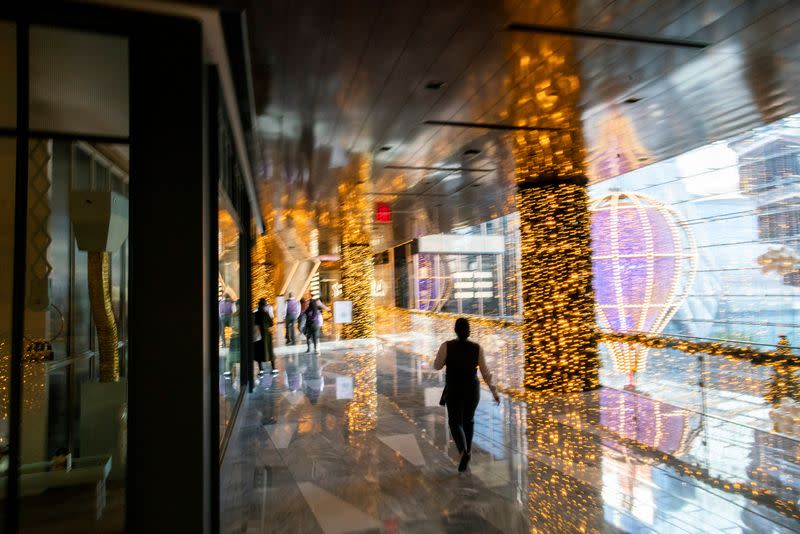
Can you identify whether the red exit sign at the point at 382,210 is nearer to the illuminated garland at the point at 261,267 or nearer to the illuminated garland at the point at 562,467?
the illuminated garland at the point at 261,267

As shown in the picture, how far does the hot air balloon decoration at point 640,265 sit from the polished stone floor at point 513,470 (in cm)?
380

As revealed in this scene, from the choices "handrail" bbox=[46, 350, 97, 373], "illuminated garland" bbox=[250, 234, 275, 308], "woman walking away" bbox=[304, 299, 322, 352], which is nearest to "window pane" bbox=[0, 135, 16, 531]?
"handrail" bbox=[46, 350, 97, 373]

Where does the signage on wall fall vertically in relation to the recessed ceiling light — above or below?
below

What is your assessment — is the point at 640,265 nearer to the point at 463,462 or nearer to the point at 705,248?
the point at 705,248

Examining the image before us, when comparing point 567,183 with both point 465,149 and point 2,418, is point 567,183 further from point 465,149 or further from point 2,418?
point 2,418

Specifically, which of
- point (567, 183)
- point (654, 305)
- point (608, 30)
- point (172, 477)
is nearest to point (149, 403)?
point (172, 477)

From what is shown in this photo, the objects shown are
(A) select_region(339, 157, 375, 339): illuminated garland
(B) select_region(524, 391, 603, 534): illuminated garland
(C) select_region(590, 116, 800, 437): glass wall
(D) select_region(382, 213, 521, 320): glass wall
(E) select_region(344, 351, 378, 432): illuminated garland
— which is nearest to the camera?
(B) select_region(524, 391, 603, 534): illuminated garland

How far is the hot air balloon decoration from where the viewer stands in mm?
11156

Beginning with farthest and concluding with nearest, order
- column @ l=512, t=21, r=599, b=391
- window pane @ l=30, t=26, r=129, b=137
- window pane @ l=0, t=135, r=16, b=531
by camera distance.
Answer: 1. column @ l=512, t=21, r=599, b=391
2. window pane @ l=0, t=135, r=16, b=531
3. window pane @ l=30, t=26, r=129, b=137

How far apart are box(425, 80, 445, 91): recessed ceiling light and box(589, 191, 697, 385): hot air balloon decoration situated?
7500 mm

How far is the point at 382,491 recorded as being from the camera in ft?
14.1

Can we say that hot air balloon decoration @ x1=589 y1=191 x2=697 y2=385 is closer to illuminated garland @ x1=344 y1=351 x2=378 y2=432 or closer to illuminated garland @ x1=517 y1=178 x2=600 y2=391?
illuminated garland @ x1=517 y1=178 x2=600 y2=391

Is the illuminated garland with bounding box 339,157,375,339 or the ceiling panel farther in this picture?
the illuminated garland with bounding box 339,157,375,339

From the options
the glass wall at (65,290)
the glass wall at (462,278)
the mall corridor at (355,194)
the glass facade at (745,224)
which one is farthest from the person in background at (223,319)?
the glass wall at (462,278)
